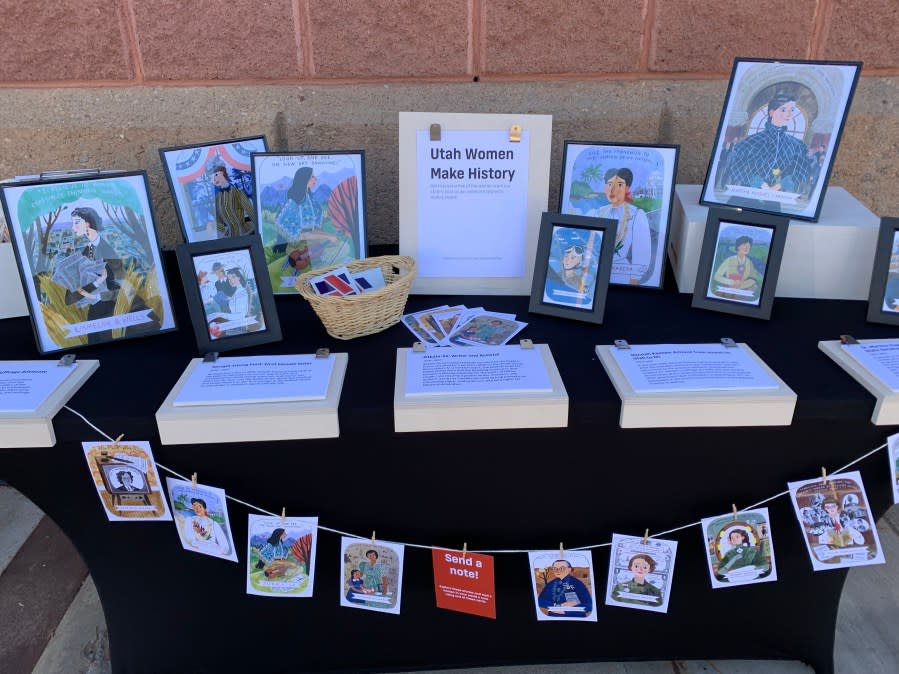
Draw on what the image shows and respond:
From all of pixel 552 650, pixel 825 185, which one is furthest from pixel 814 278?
pixel 552 650

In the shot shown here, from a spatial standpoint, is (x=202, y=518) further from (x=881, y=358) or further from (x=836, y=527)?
(x=881, y=358)

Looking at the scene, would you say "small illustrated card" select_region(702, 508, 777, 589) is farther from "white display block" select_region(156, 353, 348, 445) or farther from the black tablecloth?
"white display block" select_region(156, 353, 348, 445)

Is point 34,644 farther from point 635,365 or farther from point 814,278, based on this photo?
point 814,278

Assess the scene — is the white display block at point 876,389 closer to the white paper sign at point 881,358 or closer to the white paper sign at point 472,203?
the white paper sign at point 881,358

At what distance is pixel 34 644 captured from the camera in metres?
1.54

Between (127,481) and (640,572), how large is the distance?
0.93 metres

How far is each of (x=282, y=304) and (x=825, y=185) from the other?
1168 mm

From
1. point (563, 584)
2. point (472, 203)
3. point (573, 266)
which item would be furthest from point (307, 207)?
point (563, 584)

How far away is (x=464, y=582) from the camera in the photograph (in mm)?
1192

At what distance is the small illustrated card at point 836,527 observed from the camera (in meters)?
1.14

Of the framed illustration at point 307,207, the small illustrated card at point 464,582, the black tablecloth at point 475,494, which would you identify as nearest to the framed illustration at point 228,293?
the black tablecloth at point 475,494

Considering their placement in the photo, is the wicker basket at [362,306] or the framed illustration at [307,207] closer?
the wicker basket at [362,306]

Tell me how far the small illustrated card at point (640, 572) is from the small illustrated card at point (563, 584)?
5cm

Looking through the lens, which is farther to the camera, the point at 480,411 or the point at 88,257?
the point at 88,257
